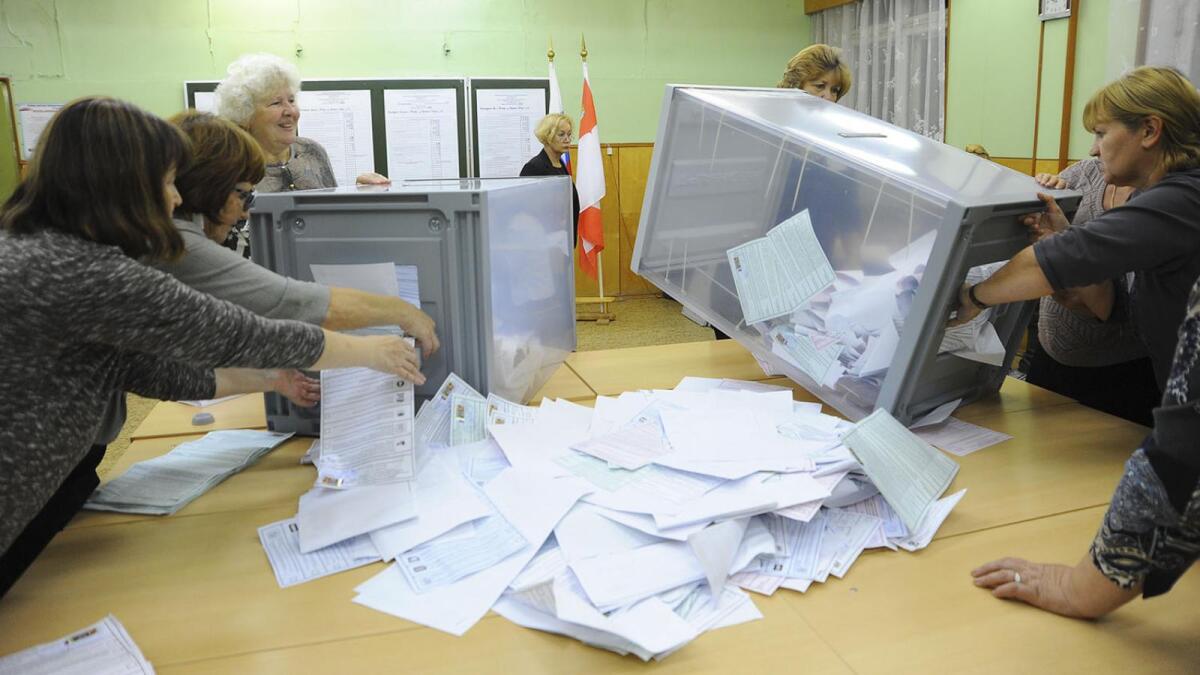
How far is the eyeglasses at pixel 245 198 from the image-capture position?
1.29 meters

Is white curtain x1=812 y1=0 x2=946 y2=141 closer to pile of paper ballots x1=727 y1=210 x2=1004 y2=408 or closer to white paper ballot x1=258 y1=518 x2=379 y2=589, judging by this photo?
pile of paper ballots x1=727 y1=210 x2=1004 y2=408

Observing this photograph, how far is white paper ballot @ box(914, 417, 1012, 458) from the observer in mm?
1369

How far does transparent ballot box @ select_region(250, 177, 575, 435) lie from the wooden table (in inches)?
13.2

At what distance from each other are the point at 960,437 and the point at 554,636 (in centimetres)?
85

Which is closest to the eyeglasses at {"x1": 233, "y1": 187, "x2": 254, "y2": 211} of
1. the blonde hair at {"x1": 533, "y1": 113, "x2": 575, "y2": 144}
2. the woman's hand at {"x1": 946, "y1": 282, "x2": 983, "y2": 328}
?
the woman's hand at {"x1": 946, "y1": 282, "x2": 983, "y2": 328}

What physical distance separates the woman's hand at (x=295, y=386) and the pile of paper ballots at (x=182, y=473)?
9 centimetres

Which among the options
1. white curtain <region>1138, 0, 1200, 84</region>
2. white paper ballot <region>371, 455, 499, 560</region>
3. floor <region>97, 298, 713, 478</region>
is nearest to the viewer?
white paper ballot <region>371, 455, 499, 560</region>

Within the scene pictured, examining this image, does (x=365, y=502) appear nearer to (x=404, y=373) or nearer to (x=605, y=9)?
(x=404, y=373)

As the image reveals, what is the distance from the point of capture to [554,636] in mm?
870

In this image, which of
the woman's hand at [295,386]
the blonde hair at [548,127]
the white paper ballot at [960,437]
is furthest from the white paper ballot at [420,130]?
the white paper ballot at [960,437]

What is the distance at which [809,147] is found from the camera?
1.44 meters

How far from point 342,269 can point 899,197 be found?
0.86 metres

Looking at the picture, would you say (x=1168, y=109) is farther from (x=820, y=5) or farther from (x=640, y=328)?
(x=820, y=5)

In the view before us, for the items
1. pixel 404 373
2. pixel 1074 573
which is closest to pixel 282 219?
pixel 404 373
